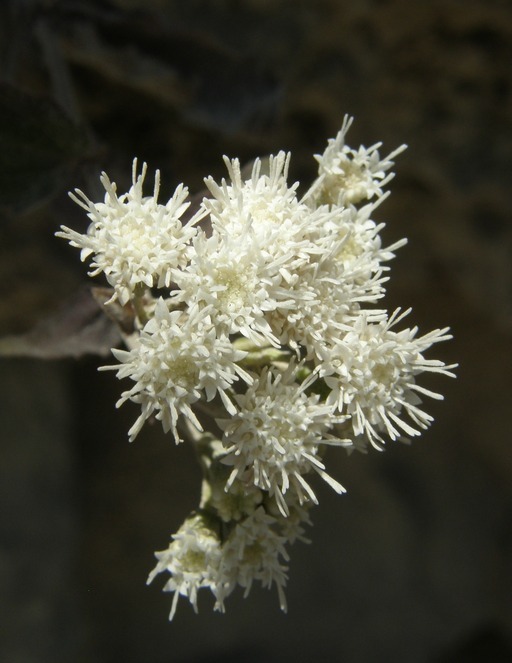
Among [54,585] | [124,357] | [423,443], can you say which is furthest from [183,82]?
[423,443]

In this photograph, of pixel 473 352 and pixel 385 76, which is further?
pixel 473 352

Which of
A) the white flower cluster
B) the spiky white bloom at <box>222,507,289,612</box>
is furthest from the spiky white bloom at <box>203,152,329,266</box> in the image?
the spiky white bloom at <box>222,507,289,612</box>

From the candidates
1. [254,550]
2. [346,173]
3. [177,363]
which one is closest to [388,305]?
[346,173]

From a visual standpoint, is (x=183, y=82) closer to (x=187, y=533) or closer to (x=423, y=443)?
(x=187, y=533)

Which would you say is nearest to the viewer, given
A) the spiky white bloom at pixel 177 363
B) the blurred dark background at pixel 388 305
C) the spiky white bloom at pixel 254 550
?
the spiky white bloom at pixel 177 363

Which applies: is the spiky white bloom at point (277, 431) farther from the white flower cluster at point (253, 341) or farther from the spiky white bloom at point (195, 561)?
the spiky white bloom at point (195, 561)

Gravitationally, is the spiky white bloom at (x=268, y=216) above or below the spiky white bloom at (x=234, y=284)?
above

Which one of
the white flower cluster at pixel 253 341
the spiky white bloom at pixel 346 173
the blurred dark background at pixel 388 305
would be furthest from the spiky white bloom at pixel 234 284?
the blurred dark background at pixel 388 305
